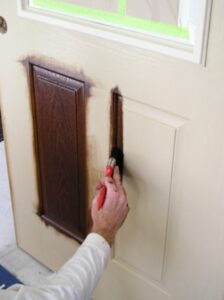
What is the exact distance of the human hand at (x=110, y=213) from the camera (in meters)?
0.98

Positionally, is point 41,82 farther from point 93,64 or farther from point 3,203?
point 3,203

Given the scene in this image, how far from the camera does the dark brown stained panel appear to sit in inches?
45.4

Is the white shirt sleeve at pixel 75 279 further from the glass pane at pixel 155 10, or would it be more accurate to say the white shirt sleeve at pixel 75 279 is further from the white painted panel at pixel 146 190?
the glass pane at pixel 155 10

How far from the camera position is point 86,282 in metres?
0.90

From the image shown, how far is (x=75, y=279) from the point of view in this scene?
89 centimetres

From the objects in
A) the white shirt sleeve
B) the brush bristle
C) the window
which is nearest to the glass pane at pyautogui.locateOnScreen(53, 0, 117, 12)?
the window

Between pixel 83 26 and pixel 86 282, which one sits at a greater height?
pixel 83 26

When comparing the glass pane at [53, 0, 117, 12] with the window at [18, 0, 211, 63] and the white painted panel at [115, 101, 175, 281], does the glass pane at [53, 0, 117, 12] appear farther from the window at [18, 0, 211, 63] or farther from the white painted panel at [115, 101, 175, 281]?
the white painted panel at [115, 101, 175, 281]

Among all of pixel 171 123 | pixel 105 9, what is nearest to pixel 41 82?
pixel 105 9

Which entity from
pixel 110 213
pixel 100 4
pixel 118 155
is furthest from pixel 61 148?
pixel 100 4

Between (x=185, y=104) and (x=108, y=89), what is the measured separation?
212mm

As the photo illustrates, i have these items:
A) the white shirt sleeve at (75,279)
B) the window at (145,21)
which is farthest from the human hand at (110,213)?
the window at (145,21)

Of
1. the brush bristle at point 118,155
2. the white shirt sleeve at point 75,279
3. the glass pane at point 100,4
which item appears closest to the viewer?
the white shirt sleeve at point 75,279

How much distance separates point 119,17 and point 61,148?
0.44 meters
